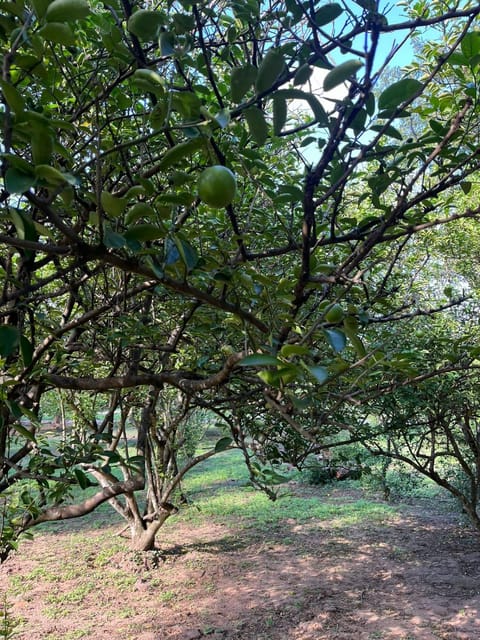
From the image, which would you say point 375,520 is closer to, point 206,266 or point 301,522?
point 301,522

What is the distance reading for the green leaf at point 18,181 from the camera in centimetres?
61

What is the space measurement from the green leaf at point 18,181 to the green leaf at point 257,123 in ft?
1.08

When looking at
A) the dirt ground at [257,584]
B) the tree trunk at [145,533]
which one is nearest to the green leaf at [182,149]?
the dirt ground at [257,584]

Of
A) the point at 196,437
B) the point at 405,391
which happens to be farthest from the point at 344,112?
the point at 196,437

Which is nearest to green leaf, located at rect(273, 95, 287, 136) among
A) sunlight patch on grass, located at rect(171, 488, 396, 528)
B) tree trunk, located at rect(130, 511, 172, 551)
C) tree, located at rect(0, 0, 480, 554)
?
tree, located at rect(0, 0, 480, 554)

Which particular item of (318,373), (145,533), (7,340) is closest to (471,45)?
(318,373)

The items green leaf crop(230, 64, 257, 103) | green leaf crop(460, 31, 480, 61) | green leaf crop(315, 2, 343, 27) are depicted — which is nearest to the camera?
green leaf crop(230, 64, 257, 103)

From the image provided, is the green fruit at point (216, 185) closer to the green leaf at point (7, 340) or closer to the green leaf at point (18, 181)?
Answer: the green leaf at point (18, 181)

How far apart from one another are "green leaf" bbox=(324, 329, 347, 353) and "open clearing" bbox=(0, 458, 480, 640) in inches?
150

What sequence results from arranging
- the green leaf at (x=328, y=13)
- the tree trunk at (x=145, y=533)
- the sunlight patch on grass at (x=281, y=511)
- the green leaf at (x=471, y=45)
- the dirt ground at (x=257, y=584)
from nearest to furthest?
the green leaf at (x=328, y=13) → the green leaf at (x=471, y=45) → the dirt ground at (x=257, y=584) → the tree trunk at (x=145, y=533) → the sunlight patch on grass at (x=281, y=511)

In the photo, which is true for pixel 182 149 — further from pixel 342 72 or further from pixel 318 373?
pixel 318 373

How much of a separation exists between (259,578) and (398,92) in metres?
5.32

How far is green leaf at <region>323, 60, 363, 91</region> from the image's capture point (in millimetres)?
673

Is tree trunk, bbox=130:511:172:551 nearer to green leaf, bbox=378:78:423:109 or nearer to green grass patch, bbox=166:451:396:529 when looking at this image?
green grass patch, bbox=166:451:396:529
